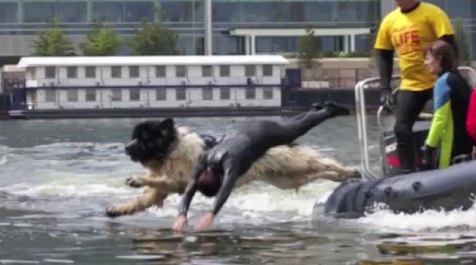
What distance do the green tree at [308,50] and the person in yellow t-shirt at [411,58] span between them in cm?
6591

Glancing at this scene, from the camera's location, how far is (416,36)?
1252 centimetres

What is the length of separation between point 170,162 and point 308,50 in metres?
65.7

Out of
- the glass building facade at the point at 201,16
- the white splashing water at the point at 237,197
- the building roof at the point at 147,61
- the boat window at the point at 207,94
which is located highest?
the white splashing water at the point at 237,197

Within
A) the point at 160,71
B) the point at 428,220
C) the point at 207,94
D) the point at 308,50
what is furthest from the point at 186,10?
the point at 428,220

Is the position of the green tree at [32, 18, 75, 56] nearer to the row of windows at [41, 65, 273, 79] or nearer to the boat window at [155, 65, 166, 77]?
the row of windows at [41, 65, 273, 79]

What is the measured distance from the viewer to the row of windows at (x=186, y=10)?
84500 millimetres

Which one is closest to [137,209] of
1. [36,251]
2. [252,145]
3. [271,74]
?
[252,145]

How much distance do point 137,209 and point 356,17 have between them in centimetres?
7186

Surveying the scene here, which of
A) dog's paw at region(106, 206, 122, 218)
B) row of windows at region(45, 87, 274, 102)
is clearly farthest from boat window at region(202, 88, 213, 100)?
dog's paw at region(106, 206, 122, 218)

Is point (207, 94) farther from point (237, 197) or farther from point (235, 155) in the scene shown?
point (235, 155)

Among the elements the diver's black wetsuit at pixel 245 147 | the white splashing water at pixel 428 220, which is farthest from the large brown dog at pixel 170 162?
the white splashing water at pixel 428 220

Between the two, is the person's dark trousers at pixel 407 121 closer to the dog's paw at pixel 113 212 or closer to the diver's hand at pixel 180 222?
the diver's hand at pixel 180 222

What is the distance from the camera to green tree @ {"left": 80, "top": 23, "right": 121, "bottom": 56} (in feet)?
257

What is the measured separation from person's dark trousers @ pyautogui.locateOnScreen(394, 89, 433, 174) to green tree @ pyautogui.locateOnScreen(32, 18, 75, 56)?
6683 cm
